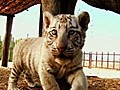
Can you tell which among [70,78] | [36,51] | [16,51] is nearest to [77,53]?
[70,78]

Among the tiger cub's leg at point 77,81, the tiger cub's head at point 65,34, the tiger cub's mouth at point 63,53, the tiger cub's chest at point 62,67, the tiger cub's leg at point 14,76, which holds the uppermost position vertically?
the tiger cub's head at point 65,34

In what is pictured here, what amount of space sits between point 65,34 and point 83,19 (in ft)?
0.56

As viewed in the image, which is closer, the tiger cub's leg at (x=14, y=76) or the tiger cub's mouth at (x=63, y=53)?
the tiger cub's mouth at (x=63, y=53)

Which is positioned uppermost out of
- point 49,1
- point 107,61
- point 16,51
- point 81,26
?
point 49,1

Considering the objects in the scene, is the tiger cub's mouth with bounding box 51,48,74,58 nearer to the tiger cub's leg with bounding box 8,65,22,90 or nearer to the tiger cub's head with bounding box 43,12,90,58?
the tiger cub's head with bounding box 43,12,90,58

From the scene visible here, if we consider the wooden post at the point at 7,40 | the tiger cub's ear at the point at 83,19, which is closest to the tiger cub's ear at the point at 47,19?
the tiger cub's ear at the point at 83,19

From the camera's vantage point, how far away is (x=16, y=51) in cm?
201

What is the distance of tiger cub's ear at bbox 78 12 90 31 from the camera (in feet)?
4.89

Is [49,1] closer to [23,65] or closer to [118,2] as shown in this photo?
[118,2]

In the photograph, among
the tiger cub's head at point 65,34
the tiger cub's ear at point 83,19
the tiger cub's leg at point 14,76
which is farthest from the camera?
the tiger cub's leg at point 14,76

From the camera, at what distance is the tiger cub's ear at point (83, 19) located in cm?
149

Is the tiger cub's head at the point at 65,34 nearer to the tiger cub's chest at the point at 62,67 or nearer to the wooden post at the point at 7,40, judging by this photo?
the tiger cub's chest at the point at 62,67

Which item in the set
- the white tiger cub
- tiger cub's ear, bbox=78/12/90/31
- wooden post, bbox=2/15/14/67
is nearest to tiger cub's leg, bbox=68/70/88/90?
the white tiger cub

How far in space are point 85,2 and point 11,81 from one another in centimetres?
128
